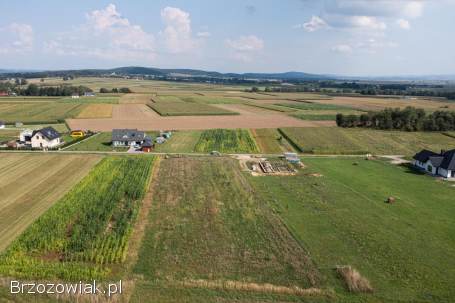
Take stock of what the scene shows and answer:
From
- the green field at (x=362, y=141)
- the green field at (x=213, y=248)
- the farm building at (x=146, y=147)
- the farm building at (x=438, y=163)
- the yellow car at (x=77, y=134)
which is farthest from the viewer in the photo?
the yellow car at (x=77, y=134)

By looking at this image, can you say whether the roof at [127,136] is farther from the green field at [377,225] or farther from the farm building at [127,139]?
the green field at [377,225]

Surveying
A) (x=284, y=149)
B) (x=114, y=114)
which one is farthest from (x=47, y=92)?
(x=284, y=149)

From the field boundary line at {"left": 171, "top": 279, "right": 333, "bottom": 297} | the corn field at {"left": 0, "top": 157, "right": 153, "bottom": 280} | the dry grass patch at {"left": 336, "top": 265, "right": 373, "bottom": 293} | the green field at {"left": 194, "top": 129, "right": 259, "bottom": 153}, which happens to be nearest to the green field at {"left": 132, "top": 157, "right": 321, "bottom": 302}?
the field boundary line at {"left": 171, "top": 279, "right": 333, "bottom": 297}

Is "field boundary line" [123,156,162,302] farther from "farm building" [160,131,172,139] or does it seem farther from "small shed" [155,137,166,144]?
"farm building" [160,131,172,139]

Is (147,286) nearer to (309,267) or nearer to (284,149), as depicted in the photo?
(309,267)

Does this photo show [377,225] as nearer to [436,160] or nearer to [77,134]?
[436,160]

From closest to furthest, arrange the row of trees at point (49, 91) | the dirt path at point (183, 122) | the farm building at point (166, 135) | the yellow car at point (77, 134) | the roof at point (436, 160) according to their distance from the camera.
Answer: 1. the roof at point (436, 160)
2. the yellow car at point (77, 134)
3. the farm building at point (166, 135)
4. the dirt path at point (183, 122)
5. the row of trees at point (49, 91)

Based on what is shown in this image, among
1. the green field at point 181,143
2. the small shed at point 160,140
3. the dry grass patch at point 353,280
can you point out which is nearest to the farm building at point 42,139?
the small shed at point 160,140
